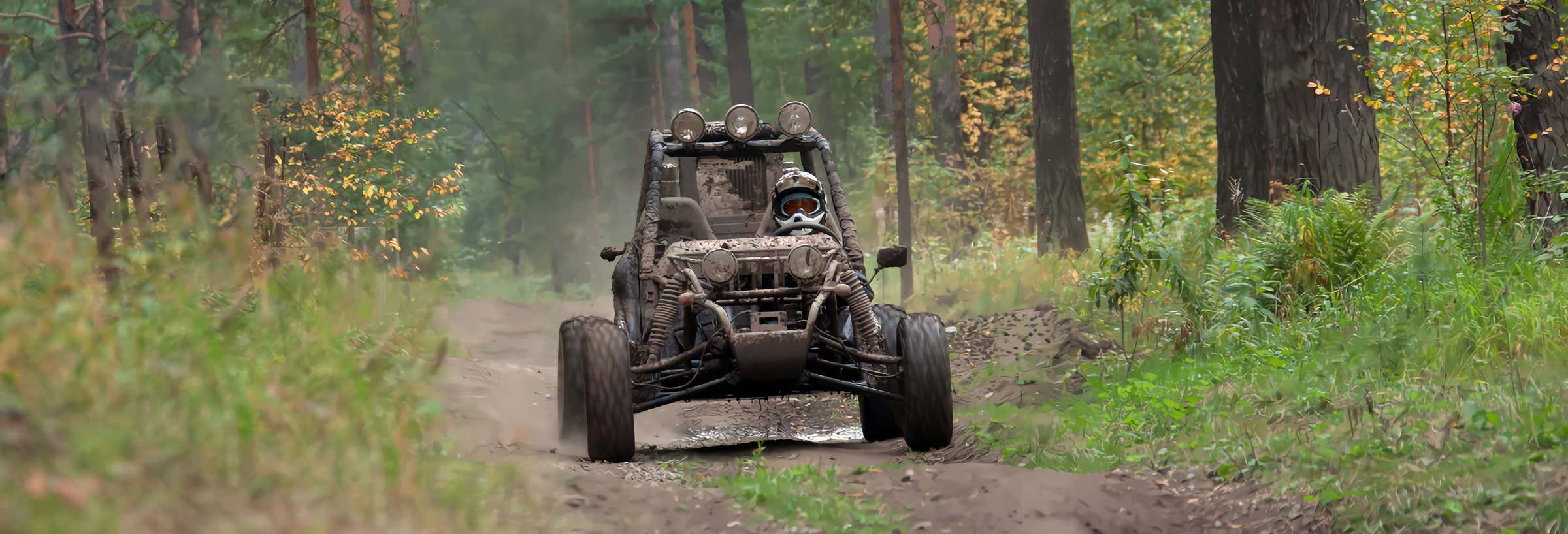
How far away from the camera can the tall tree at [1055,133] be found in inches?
711

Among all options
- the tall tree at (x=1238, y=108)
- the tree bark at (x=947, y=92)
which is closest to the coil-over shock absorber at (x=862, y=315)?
the tall tree at (x=1238, y=108)

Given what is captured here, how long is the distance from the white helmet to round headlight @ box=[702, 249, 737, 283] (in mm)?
1064

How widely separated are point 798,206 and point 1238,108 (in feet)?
17.6

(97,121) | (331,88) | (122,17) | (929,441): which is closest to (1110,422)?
(929,441)

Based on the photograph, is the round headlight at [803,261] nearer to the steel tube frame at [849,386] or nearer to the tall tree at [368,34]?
the steel tube frame at [849,386]

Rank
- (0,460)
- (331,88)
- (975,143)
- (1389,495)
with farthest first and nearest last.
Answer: (975,143) → (331,88) → (1389,495) → (0,460)

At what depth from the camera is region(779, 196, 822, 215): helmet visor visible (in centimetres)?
974

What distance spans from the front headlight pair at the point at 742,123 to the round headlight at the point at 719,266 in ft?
4.86

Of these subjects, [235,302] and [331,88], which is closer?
[235,302]

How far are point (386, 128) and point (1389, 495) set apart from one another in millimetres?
12849

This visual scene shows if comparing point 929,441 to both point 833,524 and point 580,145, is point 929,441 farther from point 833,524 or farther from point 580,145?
point 580,145

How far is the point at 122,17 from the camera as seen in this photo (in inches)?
1191

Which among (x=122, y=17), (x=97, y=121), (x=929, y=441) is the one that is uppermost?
(x=122, y=17)

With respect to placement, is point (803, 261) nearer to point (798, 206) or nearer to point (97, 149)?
point (798, 206)
